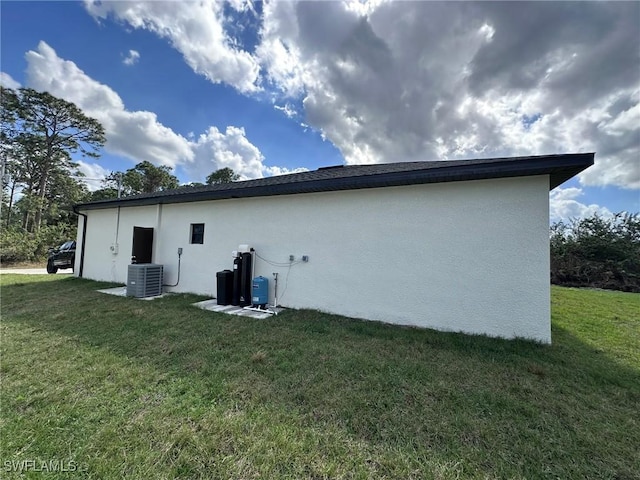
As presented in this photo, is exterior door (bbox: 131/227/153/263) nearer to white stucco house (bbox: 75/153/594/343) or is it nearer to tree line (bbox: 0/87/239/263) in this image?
white stucco house (bbox: 75/153/594/343)

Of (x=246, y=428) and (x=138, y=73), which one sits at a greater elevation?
(x=138, y=73)

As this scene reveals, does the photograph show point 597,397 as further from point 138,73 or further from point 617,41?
point 138,73

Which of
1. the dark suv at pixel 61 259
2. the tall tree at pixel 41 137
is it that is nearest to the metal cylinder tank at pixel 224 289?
the dark suv at pixel 61 259

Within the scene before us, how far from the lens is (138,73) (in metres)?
8.09

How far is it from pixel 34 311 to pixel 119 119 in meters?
18.4

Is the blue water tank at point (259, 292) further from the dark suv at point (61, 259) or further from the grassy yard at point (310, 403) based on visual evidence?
the dark suv at point (61, 259)

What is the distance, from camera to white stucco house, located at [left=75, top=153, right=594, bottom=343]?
3.75 meters

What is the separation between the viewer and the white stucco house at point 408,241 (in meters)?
3.75

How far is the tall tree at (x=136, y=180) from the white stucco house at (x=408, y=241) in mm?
23470

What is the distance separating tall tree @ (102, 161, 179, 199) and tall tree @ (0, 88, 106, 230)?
475 cm

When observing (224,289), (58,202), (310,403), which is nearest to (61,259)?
(224,289)

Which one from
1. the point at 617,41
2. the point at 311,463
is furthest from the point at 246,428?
the point at 617,41

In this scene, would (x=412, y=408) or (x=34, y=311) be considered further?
(x=34, y=311)

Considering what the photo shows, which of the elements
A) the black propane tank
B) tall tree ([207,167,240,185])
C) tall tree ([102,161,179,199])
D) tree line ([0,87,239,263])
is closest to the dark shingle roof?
the black propane tank
